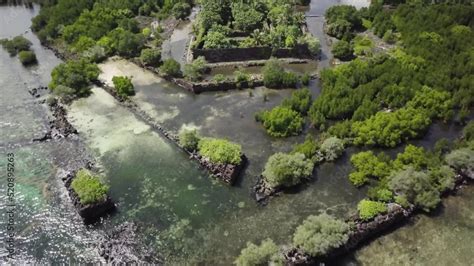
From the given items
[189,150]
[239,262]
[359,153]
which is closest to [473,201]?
[359,153]

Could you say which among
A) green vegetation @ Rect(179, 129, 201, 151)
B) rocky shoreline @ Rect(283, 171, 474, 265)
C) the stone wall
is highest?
the stone wall

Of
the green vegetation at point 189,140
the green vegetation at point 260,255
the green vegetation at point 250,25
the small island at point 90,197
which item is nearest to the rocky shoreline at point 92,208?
the small island at point 90,197

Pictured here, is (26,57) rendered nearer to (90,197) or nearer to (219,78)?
(219,78)

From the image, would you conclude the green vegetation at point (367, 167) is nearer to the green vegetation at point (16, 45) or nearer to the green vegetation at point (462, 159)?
the green vegetation at point (462, 159)

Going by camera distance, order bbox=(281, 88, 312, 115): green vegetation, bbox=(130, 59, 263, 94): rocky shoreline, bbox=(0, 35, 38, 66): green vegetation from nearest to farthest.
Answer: bbox=(281, 88, 312, 115): green vegetation < bbox=(130, 59, 263, 94): rocky shoreline < bbox=(0, 35, 38, 66): green vegetation

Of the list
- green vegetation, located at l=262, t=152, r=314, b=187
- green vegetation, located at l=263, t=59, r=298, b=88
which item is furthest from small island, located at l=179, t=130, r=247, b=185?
green vegetation, located at l=263, t=59, r=298, b=88

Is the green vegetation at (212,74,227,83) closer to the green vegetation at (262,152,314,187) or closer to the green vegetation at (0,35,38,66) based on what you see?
the green vegetation at (262,152,314,187)

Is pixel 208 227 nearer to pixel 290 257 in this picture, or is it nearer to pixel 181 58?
pixel 290 257
